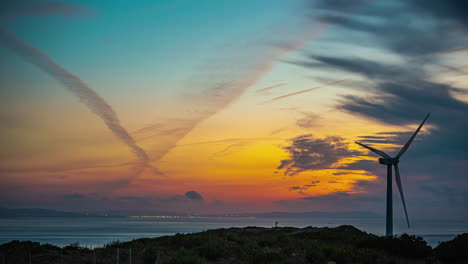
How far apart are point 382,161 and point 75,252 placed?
3912 centimetres

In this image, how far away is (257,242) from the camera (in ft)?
135

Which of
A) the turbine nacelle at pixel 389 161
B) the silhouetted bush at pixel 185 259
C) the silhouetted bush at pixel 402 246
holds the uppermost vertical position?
the turbine nacelle at pixel 389 161

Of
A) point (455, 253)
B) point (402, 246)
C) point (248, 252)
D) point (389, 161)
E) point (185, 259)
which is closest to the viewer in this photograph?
point (185, 259)

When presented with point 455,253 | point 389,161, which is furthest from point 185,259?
point 389,161

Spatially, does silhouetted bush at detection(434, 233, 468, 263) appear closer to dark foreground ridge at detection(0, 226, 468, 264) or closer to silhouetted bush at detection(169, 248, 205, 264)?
dark foreground ridge at detection(0, 226, 468, 264)

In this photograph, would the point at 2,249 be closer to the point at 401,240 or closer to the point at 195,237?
the point at 195,237

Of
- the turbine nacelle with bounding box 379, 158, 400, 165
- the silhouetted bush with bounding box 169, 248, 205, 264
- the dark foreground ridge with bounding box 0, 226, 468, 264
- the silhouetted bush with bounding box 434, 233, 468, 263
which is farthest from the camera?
the turbine nacelle with bounding box 379, 158, 400, 165

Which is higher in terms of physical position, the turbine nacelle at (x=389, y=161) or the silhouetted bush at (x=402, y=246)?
the turbine nacelle at (x=389, y=161)

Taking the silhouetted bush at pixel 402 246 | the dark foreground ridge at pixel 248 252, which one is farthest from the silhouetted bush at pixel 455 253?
the silhouetted bush at pixel 402 246

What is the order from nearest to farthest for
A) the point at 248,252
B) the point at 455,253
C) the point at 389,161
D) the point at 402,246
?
the point at 455,253 → the point at 248,252 → the point at 402,246 → the point at 389,161

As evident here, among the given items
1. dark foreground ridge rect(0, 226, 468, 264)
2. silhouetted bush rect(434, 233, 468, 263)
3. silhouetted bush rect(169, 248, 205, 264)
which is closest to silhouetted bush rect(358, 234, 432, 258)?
dark foreground ridge rect(0, 226, 468, 264)

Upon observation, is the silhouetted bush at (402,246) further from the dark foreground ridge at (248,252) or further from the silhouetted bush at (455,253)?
the silhouetted bush at (455,253)

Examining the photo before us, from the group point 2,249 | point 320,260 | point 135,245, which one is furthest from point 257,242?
point 2,249

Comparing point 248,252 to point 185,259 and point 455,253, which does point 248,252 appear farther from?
point 455,253
